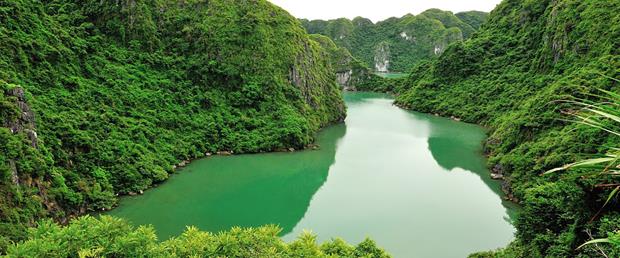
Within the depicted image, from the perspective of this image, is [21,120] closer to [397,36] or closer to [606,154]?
[606,154]

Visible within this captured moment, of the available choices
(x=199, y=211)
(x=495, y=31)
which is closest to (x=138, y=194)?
(x=199, y=211)

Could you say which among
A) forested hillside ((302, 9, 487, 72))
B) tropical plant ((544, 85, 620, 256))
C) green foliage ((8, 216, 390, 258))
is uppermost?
forested hillside ((302, 9, 487, 72))

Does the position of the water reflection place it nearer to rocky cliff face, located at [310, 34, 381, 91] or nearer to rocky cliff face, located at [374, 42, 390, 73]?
rocky cliff face, located at [310, 34, 381, 91]

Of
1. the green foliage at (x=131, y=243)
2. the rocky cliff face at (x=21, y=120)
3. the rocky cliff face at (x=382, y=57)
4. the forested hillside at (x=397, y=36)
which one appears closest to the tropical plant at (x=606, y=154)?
the green foliage at (x=131, y=243)

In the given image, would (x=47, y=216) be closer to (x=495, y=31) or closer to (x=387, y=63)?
(x=495, y=31)

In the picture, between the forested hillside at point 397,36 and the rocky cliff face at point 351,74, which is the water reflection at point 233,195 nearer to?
the rocky cliff face at point 351,74

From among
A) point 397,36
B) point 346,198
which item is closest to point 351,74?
→ point 397,36

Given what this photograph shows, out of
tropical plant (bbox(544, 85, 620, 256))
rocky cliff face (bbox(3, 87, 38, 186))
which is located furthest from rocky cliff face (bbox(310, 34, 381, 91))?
tropical plant (bbox(544, 85, 620, 256))
